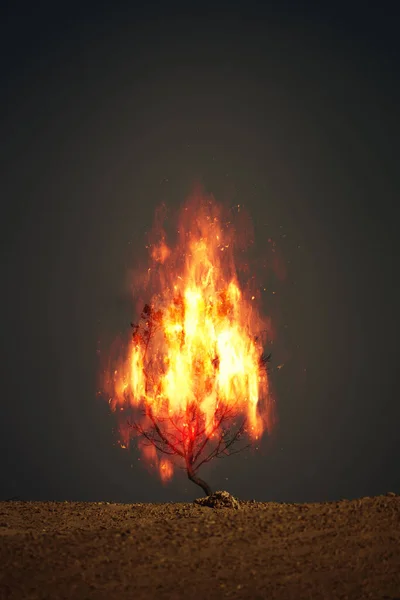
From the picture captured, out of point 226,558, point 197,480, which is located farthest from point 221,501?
point 226,558

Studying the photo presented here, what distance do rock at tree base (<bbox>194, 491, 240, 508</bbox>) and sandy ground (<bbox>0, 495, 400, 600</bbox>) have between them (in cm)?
321

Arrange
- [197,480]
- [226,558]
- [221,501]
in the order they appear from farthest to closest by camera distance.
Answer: [197,480] < [221,501] < [226,558]

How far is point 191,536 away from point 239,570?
2276 millimetres

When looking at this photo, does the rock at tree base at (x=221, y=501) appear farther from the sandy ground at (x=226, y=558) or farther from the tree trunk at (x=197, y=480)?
the sandy ground at (x=226, y=558)

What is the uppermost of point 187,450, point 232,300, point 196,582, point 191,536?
point 232,300

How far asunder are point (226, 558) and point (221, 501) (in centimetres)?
738

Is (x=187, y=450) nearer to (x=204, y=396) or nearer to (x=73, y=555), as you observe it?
(x=204, y=396)

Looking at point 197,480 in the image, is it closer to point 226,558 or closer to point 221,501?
point 221,501

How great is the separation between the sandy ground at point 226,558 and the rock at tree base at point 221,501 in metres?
3.21

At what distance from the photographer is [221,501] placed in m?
25.5

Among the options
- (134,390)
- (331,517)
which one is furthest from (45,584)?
(134,390)

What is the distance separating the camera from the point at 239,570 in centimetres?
1752

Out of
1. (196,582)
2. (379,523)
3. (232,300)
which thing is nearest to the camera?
(196,582)

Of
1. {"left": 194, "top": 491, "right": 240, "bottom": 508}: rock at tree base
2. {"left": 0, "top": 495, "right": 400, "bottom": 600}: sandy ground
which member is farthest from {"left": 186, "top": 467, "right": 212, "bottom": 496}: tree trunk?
{"left": 0, "top": 495, "right": 400, "bottom": 600}: sandy ground
